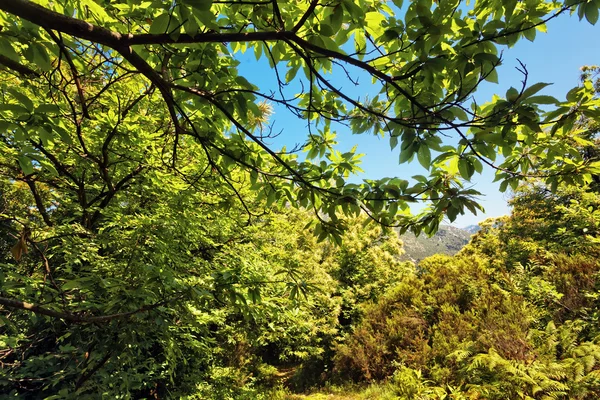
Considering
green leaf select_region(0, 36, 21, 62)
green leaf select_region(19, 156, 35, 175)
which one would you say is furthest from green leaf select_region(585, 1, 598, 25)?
green leaf select_region(19, 156, 35, 175)

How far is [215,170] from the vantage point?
12.4 ft

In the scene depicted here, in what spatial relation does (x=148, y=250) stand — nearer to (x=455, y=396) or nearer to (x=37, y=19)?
(x=37, y=19)

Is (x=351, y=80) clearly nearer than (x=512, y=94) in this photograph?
No

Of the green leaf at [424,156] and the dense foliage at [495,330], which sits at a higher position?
the green leaf at [424,156]

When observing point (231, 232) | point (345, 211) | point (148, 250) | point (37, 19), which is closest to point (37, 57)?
point (37, 19)

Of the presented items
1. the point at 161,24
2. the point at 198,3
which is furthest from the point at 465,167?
the point at 161,24

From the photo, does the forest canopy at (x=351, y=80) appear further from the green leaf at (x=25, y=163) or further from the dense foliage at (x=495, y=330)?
the dense foliage at (x=495, y=330)

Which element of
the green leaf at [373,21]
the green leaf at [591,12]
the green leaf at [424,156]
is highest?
the green leaf at [373,21]

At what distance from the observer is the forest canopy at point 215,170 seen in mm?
1196

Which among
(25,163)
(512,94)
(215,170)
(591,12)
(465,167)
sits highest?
(215,170)

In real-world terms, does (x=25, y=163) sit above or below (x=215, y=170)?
below

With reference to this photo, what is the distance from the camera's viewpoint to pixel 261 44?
1632 millimetres

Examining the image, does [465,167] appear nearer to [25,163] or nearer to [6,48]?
[6,48]

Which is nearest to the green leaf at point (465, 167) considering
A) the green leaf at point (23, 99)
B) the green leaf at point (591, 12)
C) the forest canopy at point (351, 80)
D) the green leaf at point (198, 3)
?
the forest canopy at point (351, 80)
